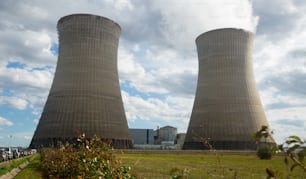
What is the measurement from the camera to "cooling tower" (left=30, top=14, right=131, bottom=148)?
24938 millimetres

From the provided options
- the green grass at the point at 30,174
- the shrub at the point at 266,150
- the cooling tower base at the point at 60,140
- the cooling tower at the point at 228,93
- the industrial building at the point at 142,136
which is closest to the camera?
the shrub at the point at 266,150

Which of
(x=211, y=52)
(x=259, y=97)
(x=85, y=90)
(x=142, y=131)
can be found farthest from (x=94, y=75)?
(x=142, y=131)

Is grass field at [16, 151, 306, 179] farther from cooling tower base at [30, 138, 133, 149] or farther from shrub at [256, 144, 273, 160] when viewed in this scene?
cooling tower base at [30, 138, 133, 149]

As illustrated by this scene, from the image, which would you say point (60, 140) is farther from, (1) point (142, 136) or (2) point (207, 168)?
(1) point (142, 136)

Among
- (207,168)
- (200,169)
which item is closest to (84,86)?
(207,168)

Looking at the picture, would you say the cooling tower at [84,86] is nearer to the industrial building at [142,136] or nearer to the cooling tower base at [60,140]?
the cooling tower base at [60,140]

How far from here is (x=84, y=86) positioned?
81.9 ft

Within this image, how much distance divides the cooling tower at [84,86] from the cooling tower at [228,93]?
7.01 meters

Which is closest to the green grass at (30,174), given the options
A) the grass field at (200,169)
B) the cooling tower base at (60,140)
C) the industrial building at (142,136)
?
the grass field at (200,169)

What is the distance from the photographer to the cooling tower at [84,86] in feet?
81.8

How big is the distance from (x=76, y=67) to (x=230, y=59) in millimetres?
11591

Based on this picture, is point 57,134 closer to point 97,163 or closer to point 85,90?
point 85,90

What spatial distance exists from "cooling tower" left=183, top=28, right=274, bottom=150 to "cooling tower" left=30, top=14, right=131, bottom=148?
701 centimetres

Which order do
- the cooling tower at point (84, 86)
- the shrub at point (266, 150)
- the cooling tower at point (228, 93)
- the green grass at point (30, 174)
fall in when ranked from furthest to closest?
1. the cooling tower at point (228, 93)
2. the cooling tower at point (84, 86)
3. the green grass at point (30, 174)
4. the shrub at point (266, 150)
